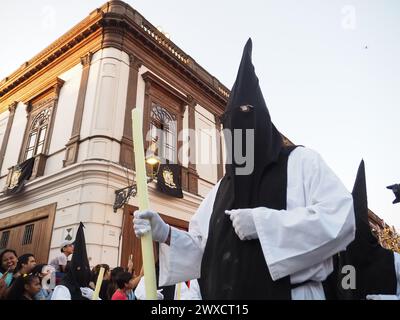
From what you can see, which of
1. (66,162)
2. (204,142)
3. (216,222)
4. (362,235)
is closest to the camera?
(216,222)

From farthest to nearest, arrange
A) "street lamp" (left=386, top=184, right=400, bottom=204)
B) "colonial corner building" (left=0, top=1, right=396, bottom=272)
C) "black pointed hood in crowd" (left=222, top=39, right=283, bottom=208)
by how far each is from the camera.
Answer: "colonial corner building" (left=0, top=1, right=396, bottom=272)
"street lamp" (left=386, top=184, right=400, bottom=204)
"black pointed hood in crowd" (left=222, top=39, right=283, bottom=208)

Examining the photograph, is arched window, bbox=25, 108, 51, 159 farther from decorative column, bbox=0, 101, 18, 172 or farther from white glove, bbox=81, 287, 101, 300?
white glove, bbox=81, 287, 101, 300

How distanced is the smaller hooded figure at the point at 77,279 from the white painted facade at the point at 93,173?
238 centimetres

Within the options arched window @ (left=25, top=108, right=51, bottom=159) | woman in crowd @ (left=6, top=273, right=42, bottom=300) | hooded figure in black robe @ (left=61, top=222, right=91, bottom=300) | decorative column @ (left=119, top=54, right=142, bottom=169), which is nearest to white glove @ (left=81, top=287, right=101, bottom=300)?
hooded figure in black robe @ (left=61, top=222, right=91, bottom=300)

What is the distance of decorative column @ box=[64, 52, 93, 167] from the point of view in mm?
10525

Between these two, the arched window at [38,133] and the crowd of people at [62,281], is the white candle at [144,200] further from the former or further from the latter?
the arched window at [38,133]

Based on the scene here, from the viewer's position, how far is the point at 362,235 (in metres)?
3.44

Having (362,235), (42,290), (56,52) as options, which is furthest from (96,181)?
(362,235)

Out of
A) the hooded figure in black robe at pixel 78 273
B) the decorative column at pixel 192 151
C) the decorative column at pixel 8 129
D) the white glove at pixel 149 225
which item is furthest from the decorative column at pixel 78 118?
the white glove at pixel 149 225

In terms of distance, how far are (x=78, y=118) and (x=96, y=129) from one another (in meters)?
1.09

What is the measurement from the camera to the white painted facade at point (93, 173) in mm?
9305

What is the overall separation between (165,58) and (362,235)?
1115 centimetres

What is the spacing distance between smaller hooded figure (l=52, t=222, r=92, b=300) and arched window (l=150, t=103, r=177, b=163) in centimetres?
582

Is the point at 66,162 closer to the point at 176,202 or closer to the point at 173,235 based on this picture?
the point at 176,202
